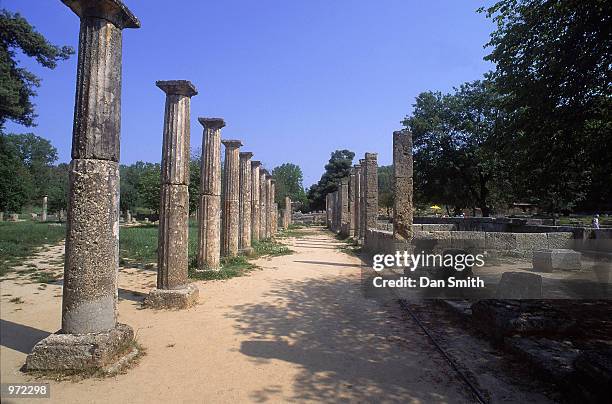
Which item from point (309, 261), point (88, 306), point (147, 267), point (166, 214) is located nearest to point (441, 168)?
point (309, 261)

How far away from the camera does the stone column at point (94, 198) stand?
453 cm

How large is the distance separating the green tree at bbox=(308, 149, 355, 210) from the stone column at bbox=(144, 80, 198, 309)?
53170 millimetres

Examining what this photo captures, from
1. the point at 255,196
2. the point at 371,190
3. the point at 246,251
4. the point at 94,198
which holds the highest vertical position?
the point at 371,190

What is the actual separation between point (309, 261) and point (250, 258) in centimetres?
228

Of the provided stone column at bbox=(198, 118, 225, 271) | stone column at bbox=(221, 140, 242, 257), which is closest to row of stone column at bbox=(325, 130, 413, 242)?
stone column at bbox=(221, 140, 242, 257)

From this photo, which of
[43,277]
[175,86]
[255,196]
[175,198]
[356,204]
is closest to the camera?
[175,198]

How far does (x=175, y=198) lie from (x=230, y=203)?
217 inches

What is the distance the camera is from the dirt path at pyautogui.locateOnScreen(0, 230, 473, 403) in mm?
3939

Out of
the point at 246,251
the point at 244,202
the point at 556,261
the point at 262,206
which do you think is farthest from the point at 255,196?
the point at 556,261

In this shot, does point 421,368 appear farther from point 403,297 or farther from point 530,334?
point 403,297

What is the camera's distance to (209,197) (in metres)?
10.4

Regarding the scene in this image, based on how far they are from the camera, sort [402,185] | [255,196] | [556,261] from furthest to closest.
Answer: [255,196]
[402,185]
[556,261]

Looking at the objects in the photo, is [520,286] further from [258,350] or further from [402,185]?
[258,350]

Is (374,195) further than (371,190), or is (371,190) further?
(374,195)
